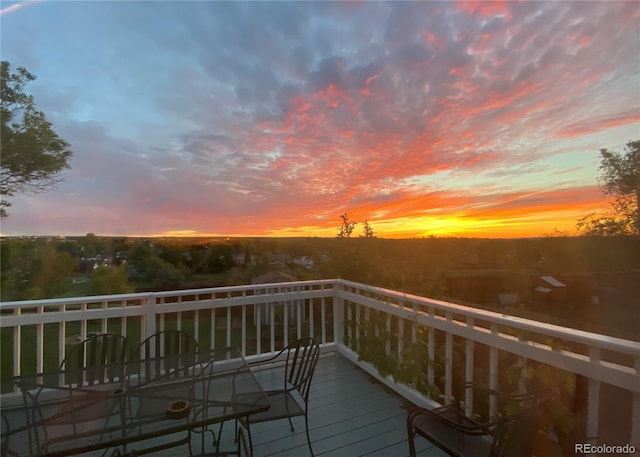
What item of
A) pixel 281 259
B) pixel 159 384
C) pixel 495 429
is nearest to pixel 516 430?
pixel 495 429

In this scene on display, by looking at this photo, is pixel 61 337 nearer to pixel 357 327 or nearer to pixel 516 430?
pixel 357 327

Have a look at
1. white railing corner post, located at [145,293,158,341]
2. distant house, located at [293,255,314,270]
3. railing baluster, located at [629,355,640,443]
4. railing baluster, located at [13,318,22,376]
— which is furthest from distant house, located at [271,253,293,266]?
railing baluster, located at [629,355,640,443]

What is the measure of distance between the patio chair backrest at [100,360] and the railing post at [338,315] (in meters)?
2.34

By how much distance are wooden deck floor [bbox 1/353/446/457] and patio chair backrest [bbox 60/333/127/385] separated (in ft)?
Result: 1.47

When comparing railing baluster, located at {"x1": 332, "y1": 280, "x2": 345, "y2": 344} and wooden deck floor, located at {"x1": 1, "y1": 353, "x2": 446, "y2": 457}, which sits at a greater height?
railing baluster, located at {"x1": 332, "y1": 280, "x2": 345, "y2": 344}

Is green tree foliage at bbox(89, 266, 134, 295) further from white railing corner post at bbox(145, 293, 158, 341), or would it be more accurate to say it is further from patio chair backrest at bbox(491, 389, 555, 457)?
patio chair backrest at bbox(491, 389, 555, 457)

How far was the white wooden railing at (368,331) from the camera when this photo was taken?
149 cm

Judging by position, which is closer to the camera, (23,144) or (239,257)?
(23,144)

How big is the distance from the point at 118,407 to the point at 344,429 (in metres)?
1.57

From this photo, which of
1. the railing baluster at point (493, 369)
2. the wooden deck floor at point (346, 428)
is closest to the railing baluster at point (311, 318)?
the wooden deck floor at point (346, 428)

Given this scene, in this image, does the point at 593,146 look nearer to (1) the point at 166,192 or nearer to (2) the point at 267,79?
(2) the point at 267,79

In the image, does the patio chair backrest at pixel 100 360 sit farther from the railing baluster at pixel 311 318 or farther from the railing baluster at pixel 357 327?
the railing baluster at pixel 357 327

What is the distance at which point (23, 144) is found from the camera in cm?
303

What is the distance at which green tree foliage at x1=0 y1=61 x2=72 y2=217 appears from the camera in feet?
9.45
